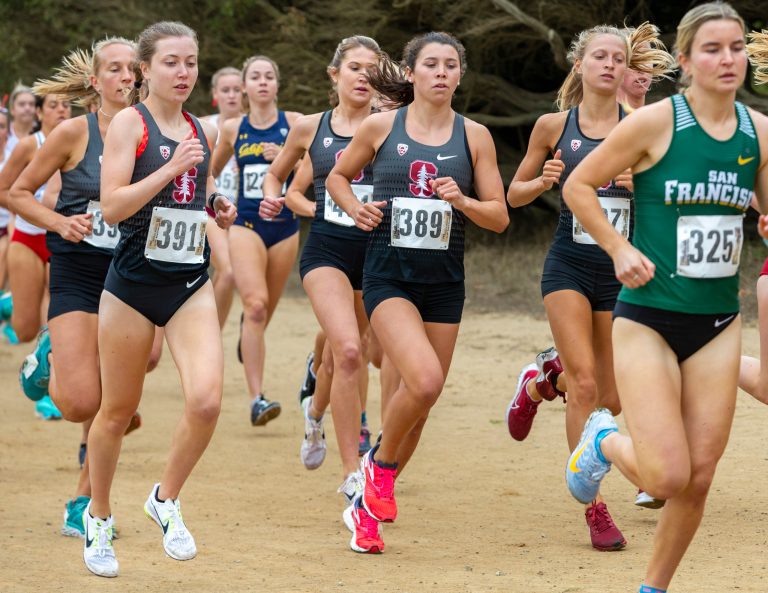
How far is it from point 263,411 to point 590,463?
405 cm

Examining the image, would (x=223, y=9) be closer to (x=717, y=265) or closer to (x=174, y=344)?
(x=174, y=344)

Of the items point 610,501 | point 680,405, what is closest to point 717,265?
point 680,405

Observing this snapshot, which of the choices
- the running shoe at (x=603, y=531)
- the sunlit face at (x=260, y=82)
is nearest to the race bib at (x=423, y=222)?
the running shoe at (x=603, y=531)

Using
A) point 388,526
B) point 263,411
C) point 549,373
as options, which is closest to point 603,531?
point 388,526

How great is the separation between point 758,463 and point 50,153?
4164 mm

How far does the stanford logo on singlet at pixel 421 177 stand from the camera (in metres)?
5.78

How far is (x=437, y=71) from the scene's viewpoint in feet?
19.3

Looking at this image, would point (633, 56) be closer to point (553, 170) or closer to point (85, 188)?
point (553, 170)

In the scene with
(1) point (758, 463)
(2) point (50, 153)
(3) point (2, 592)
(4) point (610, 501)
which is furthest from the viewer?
(1) point (758, 463)

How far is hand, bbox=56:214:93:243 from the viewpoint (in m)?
5.70

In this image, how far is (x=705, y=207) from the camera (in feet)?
13.9

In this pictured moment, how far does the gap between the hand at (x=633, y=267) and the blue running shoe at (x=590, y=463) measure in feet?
2.55

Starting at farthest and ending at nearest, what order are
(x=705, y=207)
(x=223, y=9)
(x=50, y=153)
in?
(x=223, y=9) < (x=50, y=153) < (x=705, y=207)

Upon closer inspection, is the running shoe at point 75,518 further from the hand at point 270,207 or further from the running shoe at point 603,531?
the running shoe at point 603,531
